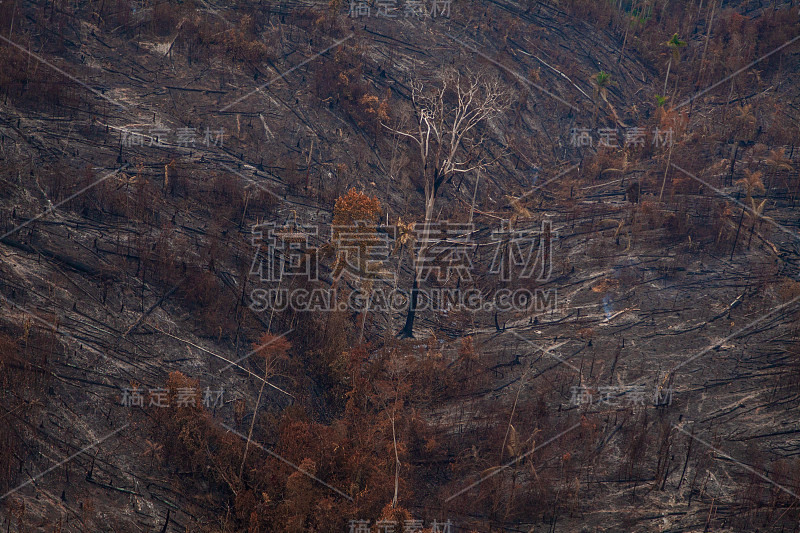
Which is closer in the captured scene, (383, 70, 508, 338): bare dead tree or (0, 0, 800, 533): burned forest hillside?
(0, 0, 800, 533): burned forest hillside

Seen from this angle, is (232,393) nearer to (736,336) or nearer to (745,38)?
(736,336)

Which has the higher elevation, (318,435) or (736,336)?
(736,336)

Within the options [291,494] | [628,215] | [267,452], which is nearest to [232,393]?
[267,452]

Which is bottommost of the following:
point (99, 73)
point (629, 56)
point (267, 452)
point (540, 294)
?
point (267, 452)

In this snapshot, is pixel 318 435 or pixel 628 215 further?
pixel 628 215

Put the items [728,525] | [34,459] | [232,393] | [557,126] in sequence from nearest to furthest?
[34,459]
[728,525]
[232,393]
[557,126]

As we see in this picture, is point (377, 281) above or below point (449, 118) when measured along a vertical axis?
below

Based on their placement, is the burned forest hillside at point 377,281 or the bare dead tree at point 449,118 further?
the bare dead tree at point 449,118

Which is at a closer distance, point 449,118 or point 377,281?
point 377,281
